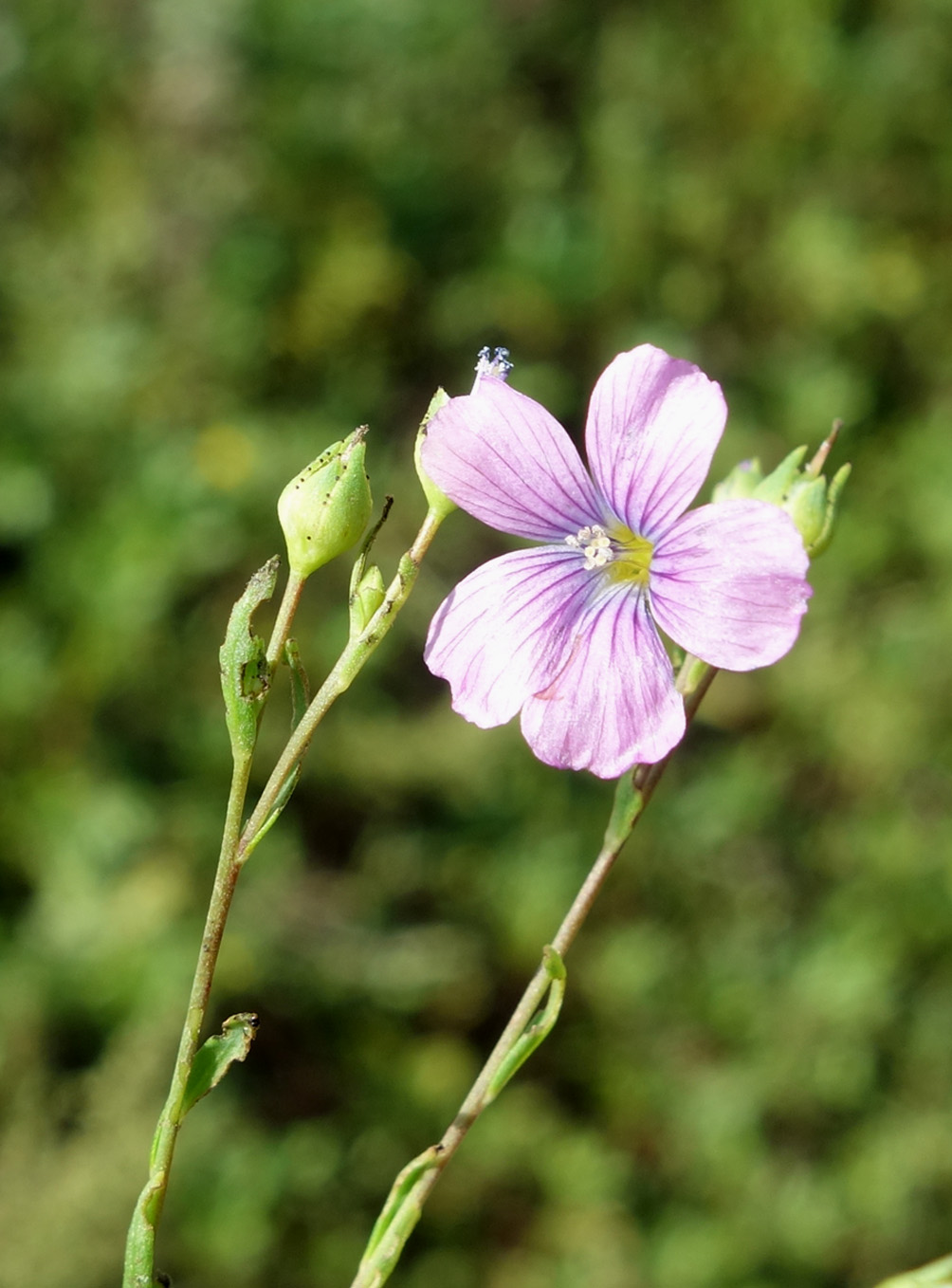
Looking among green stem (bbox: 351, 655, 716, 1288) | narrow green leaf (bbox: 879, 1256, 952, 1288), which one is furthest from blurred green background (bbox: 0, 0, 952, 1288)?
narrow green leaf (bbox: 879, 1256, 952, 1288)

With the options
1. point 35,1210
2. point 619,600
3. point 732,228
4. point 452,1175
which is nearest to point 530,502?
point 619,600

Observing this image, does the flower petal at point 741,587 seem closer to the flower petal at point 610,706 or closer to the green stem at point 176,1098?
the flower petal at point 610,706

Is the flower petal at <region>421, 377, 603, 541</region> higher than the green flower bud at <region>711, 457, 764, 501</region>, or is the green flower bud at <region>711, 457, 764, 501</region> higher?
the flower petal at <region>421, 377, 603, 541</region>

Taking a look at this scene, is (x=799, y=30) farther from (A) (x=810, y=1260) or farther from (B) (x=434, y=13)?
(A) (x=810, y=1260)

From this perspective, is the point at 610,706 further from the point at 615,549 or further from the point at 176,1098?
the point at 176,1098

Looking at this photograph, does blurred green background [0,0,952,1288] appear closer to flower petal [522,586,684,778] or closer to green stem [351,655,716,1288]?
green stem [351,655,716,1288]

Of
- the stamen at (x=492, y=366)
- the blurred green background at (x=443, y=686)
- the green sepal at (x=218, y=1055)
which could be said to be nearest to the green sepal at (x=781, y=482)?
the stamen at (x=492, y=366)

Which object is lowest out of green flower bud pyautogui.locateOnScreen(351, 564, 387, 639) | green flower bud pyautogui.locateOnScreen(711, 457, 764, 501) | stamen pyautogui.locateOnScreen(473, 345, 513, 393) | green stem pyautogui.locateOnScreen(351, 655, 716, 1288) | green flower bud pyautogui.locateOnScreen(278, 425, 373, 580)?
green stem pyautogui.locateOnScreen(351, 655, 716, 1288)
